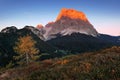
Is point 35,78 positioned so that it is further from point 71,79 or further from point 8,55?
point 8,55

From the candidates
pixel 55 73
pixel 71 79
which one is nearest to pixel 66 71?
pixel 55 73

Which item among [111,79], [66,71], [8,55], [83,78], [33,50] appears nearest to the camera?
[111,79]

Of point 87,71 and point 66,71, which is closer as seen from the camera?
point 87,71

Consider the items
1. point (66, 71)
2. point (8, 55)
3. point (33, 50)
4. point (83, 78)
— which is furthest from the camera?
point (8, 55)

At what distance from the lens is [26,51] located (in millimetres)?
69312

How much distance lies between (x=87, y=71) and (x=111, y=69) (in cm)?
143

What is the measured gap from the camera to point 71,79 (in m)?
12.9

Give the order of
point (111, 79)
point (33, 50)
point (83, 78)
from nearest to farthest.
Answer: point (111, 79) < point (83, 78) < point (33, 50)

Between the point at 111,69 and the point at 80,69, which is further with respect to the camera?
the point at 80,69

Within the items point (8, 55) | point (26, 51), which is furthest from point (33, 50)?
point (8, 55)

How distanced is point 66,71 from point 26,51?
55856mm

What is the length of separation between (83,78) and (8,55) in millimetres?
187268

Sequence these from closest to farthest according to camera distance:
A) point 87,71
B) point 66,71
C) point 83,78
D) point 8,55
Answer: point 83,78, point 87,71, point 66,71, point 8,55

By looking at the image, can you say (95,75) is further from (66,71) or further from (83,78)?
(66,71)
